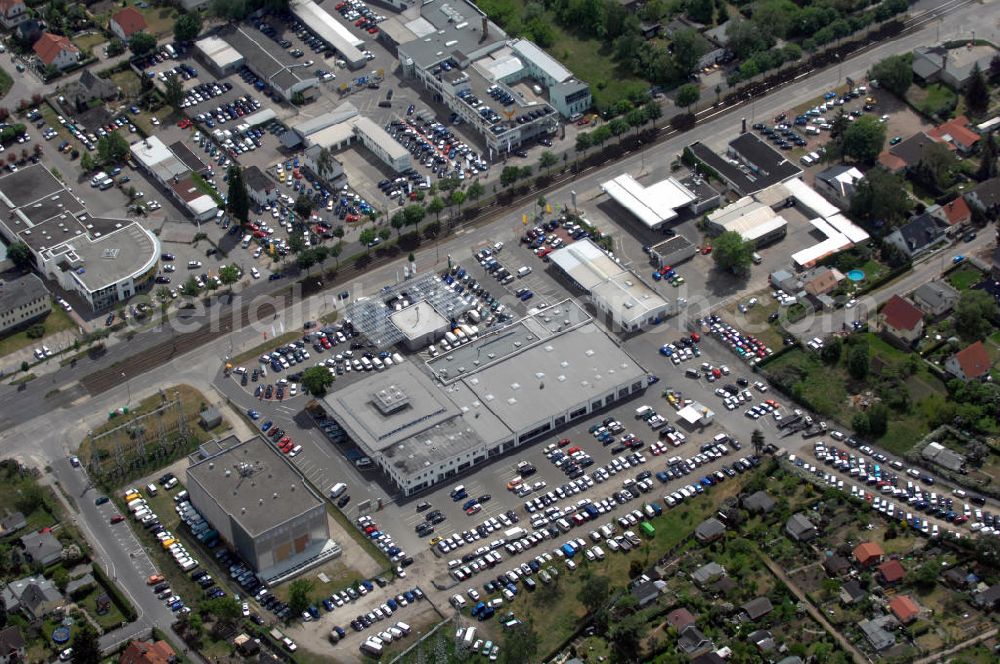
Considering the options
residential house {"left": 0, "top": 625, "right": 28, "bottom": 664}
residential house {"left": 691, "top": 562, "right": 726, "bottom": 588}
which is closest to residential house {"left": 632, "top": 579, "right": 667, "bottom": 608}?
residential house {"left": 691, "top": 562, "right": 726, "bottom": 588}

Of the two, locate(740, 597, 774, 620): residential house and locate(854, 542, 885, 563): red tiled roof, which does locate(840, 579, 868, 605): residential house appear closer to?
locate(854, 542, 885, 563): red tiled roof

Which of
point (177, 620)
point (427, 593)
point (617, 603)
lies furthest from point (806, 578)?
point (177, 620)

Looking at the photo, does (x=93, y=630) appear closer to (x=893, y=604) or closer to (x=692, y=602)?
(x=692, y=602)

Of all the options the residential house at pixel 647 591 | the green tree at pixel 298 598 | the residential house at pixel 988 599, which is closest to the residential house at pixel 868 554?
the residential house at pixel 988 599

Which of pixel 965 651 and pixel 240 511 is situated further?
pixel 240 511

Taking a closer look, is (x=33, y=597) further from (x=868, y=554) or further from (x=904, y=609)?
(x=904, y=609)

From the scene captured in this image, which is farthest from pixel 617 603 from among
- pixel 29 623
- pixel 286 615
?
pixel 29 623

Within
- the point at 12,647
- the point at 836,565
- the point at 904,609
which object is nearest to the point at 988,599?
the point at 904,609
